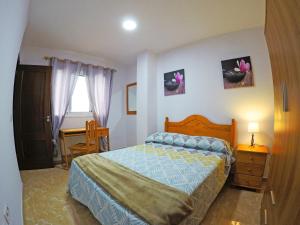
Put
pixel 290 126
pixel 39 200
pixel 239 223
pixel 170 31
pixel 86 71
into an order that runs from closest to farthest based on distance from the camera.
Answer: pixel 290 126 → pixel 239 223 → pixel 39 200 → pixel 170 31 → pixel 86 71

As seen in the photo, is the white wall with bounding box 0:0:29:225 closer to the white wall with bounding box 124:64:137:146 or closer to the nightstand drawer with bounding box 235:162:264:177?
the nightstand drawer with bounding box 235:162:264:177

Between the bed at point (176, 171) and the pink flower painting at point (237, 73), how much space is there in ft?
2.12

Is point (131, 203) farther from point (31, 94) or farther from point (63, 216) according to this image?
point (31, 94)

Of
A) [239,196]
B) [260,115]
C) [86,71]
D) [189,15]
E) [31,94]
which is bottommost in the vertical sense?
[239,196]

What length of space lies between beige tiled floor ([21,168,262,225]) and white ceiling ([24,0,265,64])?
2.44m

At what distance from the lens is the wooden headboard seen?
2.53 meters

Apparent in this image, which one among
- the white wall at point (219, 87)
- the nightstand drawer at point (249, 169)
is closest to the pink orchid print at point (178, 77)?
the white wall at point (219, 87)

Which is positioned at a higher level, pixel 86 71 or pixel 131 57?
pixel 131 57

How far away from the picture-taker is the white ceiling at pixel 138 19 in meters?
1.91

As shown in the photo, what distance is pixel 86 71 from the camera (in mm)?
3633

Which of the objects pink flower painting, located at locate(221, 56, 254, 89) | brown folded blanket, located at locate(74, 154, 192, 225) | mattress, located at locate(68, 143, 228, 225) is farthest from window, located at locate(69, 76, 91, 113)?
pink flower painting, located at locate(221, 56, 254, 89)

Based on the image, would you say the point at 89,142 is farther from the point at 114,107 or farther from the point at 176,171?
the point at 176,171

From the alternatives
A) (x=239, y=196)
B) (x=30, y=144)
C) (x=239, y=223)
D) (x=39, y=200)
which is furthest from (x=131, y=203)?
(x=30, y=144)

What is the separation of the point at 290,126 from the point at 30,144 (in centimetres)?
369
